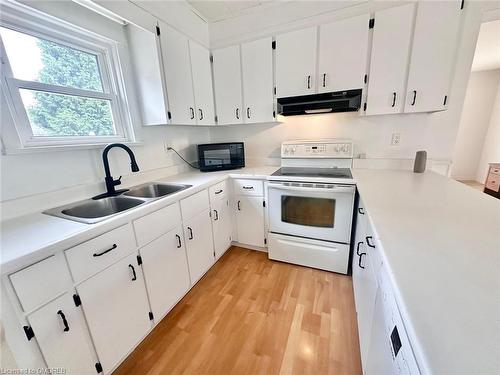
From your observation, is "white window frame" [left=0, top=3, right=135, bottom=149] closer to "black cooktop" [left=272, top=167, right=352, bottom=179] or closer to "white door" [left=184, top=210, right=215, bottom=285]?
"white door" [left=184, top=210, right=215, bottom=285]

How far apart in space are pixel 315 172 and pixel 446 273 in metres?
1.57

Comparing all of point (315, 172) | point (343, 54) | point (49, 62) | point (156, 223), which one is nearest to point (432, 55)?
point (343, 54)

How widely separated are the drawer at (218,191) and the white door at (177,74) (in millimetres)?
695

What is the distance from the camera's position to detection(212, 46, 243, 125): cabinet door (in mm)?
2227

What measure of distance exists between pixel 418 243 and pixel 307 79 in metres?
1.76

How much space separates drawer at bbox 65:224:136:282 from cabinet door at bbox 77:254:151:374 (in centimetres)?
4

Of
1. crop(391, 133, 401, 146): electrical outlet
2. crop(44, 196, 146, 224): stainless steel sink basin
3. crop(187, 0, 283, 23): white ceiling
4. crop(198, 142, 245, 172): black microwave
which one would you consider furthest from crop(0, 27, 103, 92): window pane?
crop(391, 133, 401, 146): electrical outlet

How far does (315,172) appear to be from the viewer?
207cm

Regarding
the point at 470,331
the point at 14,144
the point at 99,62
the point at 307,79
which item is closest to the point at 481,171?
the point at 307,79

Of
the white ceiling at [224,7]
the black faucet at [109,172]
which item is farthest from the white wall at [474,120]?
the black faucet at [109,172]

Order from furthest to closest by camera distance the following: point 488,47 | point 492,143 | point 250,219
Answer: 1. point 492,143
2. point 488,47
3. point 250,219

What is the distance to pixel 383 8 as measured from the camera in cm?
172

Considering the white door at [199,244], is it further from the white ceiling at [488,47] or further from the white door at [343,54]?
the white ceiling at [488,47]

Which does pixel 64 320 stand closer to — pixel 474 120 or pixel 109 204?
pixel 109 204
